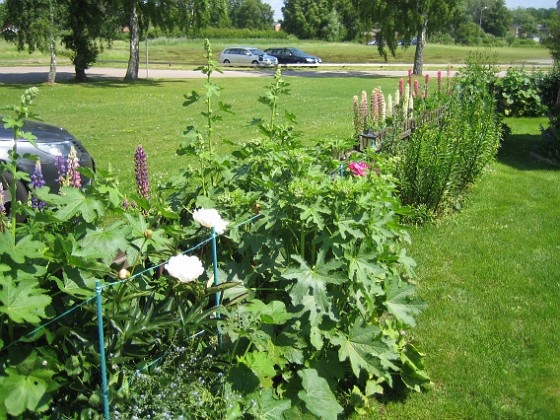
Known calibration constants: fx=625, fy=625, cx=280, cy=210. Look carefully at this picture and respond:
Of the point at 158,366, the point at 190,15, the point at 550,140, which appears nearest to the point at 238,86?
the point at 190,15

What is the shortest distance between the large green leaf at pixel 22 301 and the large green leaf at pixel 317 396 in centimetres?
130

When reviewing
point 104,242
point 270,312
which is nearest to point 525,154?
point 270,312

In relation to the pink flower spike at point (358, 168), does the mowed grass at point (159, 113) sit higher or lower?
lower

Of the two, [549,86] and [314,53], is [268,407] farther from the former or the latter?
[314,53]

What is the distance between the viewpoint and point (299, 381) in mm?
3221

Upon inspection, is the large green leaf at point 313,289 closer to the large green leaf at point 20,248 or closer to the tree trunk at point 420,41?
the large green leaf at point 20,248

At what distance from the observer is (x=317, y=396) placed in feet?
9.77

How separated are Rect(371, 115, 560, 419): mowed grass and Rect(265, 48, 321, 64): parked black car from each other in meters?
37.2

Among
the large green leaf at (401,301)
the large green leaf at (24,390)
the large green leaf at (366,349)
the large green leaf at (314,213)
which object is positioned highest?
the large green leaf at (314,213)

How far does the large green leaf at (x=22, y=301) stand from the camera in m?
2.13

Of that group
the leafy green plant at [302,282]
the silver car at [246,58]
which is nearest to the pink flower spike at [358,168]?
the leafy green plant at [302,282]

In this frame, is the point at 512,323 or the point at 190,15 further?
the point at 190,15

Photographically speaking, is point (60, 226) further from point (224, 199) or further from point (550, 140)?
point (550, 140)

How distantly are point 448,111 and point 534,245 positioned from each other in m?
2.49
